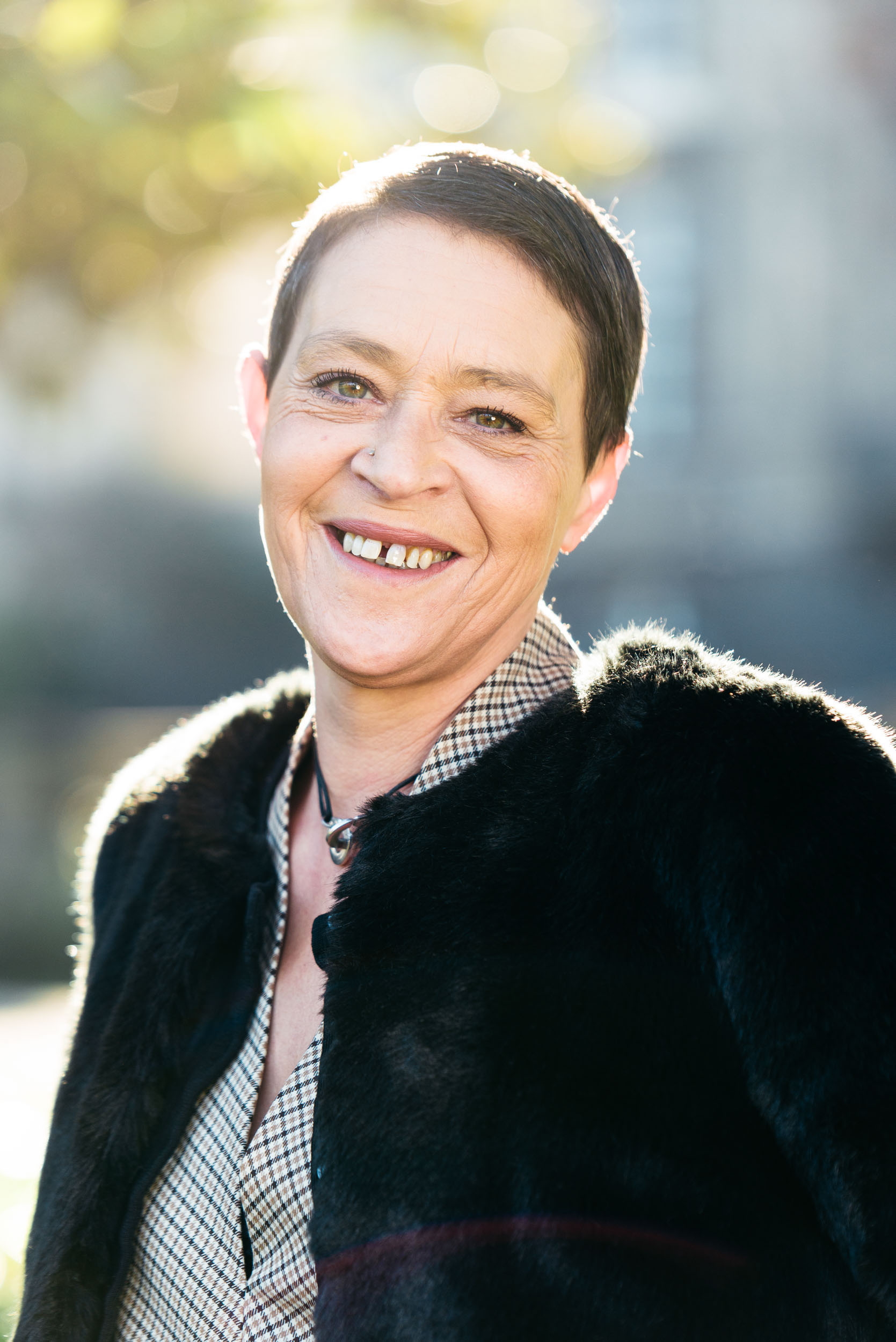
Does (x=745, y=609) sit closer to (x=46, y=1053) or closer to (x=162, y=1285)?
(x=46, y=1053)

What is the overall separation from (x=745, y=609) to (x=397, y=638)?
1129 centimetres

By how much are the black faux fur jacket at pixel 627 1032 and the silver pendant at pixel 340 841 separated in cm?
28

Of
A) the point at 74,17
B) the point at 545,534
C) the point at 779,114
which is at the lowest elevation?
the point at 545,534

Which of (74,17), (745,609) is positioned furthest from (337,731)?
(745,609)

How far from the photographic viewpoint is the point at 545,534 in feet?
6.24

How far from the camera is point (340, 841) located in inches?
77.5

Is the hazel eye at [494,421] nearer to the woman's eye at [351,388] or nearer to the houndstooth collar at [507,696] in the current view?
the woman's eye at [351,388]

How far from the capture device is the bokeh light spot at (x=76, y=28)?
10.2 feet

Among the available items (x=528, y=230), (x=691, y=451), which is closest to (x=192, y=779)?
(x=528, y=230)

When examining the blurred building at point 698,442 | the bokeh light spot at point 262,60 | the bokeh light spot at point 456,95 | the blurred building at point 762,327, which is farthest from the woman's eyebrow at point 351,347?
the blurred building at point 762,327

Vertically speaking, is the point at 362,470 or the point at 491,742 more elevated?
the point at 362,470

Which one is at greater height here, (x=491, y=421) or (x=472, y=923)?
(x=491, y=421)

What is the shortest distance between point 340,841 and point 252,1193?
54cm

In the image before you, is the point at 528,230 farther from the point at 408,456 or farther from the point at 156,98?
the point at 156,98
